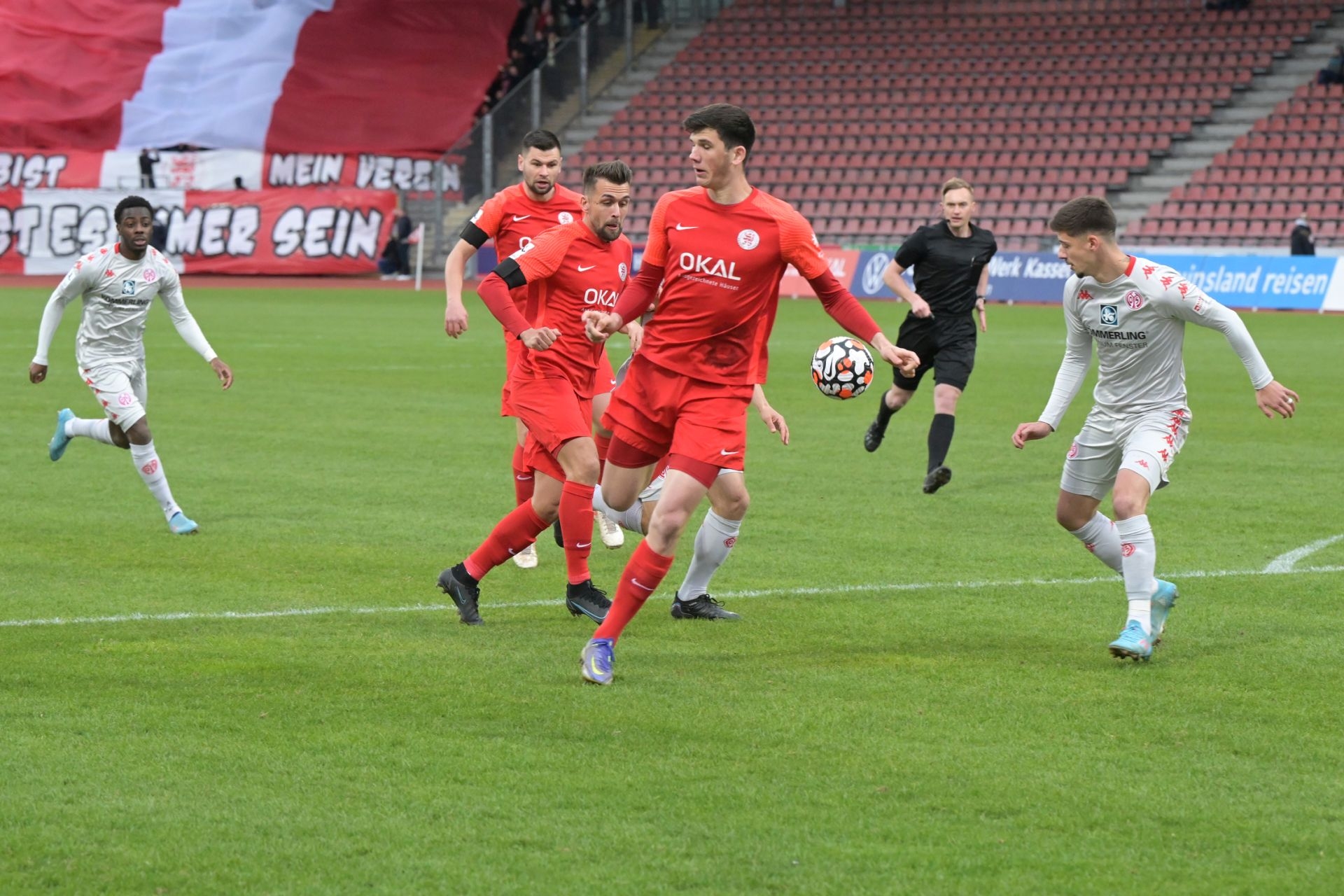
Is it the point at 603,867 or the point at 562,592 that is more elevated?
the point at 603,867

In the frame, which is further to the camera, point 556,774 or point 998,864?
point 556,774

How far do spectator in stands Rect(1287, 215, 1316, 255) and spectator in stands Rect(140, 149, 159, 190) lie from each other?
25.2 metres

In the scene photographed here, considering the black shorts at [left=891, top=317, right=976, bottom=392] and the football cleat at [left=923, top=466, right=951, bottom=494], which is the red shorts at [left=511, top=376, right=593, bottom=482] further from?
the black shorts at [left=891, top=317, right=976, bottom=392]

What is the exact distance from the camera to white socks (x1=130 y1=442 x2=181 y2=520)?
393 inches

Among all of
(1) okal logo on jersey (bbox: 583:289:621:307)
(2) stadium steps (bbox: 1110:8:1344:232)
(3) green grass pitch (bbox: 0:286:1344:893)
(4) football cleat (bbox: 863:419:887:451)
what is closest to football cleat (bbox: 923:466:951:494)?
(3) green grass pitch (bbox: 0:286:1344:893)

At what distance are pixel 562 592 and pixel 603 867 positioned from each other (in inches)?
154

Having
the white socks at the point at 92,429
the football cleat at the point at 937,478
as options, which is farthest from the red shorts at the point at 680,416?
the white socks at the point at 92,429

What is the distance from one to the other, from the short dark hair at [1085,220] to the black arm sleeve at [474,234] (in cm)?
290

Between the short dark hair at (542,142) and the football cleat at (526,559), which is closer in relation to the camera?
the short dark hair at (542,142)

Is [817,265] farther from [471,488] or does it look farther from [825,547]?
[471,488]

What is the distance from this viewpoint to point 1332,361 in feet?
69.3

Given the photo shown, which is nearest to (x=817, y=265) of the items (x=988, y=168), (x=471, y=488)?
(x=471, y=488)

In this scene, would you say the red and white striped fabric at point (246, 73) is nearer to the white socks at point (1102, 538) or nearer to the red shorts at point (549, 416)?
the red shorts at point (549, 416)

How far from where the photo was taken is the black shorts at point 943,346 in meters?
12.2
